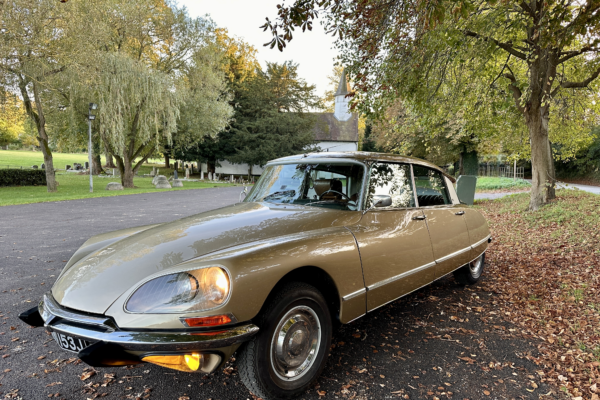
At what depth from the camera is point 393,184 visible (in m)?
3.56

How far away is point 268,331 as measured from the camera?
7.20 feet

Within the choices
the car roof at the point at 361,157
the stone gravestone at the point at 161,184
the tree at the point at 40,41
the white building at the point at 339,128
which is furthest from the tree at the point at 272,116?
the car roof at the point at 361,157

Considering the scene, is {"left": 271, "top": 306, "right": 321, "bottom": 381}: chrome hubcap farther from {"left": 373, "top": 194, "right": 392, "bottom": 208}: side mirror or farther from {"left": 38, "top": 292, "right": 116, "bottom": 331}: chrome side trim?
{"left": 373, "top": 194, "right": 392, "bottom": 208}: side mirror

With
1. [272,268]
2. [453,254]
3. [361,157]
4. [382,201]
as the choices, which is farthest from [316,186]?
[453,254]

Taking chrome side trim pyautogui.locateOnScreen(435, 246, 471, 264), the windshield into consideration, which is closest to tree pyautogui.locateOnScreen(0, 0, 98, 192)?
the windshield

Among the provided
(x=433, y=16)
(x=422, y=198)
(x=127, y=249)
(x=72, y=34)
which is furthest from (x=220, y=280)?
(x=72, y=34)

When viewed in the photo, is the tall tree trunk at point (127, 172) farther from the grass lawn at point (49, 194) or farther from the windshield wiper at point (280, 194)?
the windshield wiper at point (280, 194)

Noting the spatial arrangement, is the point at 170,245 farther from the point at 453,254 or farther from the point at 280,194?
the point at 453,254

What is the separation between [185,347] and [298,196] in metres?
1.88

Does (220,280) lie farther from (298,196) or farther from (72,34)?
(72,34)

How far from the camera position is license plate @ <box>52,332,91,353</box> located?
79.2 inches

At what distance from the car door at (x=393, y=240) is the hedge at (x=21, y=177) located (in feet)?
91.7

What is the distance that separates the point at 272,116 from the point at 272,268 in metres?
35.9

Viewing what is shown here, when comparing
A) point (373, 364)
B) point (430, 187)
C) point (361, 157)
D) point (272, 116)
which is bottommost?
point (373, 364)
